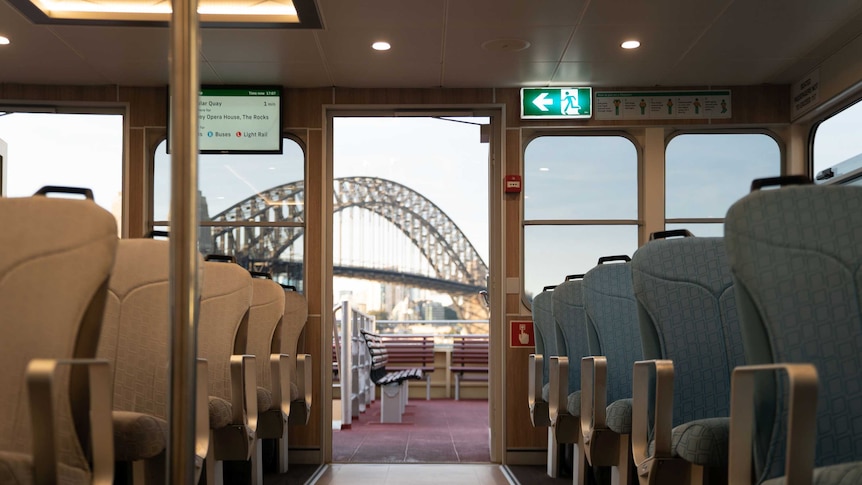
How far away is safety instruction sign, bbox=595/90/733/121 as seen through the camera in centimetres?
621

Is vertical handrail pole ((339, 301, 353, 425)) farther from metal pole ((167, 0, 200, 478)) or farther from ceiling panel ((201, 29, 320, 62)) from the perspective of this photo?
metal pole ((167, 0, 200, 478))

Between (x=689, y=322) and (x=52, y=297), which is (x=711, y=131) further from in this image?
(x=52, y=297)

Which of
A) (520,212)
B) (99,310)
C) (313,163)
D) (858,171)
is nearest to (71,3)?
(313,163)

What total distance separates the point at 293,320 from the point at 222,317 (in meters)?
2.36

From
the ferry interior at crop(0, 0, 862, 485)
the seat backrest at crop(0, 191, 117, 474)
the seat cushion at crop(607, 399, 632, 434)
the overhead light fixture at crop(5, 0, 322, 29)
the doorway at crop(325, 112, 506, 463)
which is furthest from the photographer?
the doorway at crop(325, 112, 506, 463)

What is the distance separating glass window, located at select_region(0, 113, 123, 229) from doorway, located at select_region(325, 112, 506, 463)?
5846mm

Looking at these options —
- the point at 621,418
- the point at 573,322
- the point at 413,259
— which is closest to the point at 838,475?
the point at 621,418

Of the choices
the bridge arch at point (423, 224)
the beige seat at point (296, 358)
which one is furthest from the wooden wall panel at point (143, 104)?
the bridge arch at point (423, 224)

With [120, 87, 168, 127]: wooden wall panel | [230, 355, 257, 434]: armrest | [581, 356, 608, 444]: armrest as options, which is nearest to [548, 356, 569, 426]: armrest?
[581, 356, 608, 444]: armrest

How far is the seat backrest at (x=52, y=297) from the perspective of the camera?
57.1 inches

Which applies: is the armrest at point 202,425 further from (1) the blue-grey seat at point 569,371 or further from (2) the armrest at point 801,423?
(1) the blue-grey seat at point 569,371

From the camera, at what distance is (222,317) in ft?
10.3

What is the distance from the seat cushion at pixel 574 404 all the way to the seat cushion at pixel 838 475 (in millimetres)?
2412

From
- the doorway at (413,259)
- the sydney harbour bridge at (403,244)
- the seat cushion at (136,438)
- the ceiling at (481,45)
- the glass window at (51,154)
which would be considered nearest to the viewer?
the glass window at (51,154)
